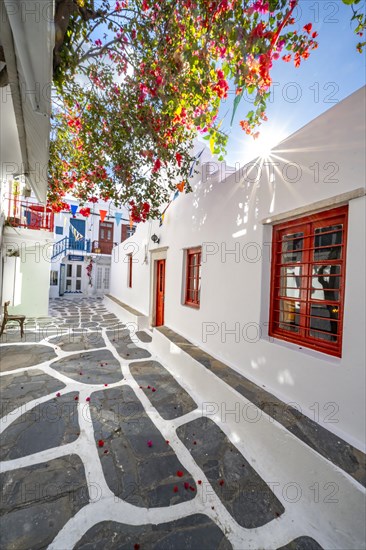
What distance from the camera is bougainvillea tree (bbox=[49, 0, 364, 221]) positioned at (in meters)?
2.64

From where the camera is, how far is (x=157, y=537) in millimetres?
1874

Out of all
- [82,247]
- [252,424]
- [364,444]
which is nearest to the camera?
[364,444]

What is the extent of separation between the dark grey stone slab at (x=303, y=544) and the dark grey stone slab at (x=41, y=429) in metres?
2.49

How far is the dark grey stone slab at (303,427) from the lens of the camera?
2053 mm

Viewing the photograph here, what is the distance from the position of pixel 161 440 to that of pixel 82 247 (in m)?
18.4

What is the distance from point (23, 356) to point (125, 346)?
8.04 feet

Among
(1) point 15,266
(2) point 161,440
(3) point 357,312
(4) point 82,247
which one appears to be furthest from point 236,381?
(4) point 82,247

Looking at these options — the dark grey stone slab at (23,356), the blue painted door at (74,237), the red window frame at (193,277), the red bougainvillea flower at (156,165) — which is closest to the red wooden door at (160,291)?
the red window frame at (193,277)

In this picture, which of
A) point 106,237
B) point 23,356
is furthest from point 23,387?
point 106,237

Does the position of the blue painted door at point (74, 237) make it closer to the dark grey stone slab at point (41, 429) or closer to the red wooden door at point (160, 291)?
the red wooden door at point (160, 291)

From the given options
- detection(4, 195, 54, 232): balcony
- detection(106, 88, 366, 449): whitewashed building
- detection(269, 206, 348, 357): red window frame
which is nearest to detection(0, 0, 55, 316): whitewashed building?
detection(4, 195, 54, 232): balcony

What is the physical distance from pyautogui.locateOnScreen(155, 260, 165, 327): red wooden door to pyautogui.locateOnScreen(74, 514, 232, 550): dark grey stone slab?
242 inches

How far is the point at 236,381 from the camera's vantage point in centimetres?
354

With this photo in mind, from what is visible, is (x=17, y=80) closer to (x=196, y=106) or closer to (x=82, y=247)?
(x=196, y=106)
